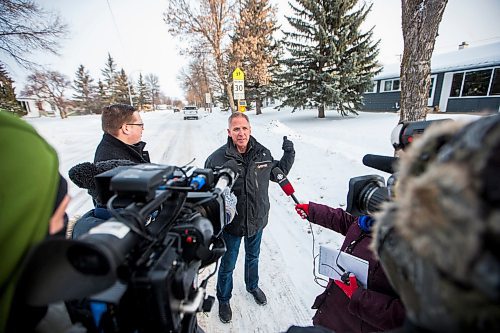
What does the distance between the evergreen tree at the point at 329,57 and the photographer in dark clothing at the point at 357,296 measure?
1212cm

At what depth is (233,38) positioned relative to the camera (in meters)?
17.7

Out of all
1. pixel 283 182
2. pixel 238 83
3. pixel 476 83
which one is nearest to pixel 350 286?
pixel 283 182

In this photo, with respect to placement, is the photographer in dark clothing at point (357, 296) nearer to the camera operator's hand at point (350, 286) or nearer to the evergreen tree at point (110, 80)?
the camera operator's hand at point (350, 286)

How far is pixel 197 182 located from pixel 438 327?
1083 mm

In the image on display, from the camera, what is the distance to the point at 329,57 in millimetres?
13133

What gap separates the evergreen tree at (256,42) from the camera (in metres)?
16.3

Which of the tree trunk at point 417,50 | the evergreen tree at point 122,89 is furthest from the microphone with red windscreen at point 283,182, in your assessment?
the evergreen tree at point 122,89

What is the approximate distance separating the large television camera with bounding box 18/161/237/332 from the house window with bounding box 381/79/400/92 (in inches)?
868

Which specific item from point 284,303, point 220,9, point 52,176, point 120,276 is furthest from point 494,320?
point 220,9

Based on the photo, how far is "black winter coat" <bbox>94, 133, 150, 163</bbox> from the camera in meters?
2.25

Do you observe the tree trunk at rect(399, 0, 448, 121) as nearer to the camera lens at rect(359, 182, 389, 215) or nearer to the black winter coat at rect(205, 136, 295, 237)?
the black winter coat at rect(205, 136, 295, 237)

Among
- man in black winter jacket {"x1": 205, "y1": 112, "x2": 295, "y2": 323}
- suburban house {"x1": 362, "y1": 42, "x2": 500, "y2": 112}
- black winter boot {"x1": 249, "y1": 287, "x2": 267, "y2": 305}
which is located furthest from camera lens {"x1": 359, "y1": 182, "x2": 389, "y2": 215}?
suburban house {"x1": 362, "y1": 42, "x2": 500, "y2": 112}

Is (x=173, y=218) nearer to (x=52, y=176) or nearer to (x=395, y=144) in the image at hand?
(x=52, y=176)

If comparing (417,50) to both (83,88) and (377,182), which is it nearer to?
(377,182)
